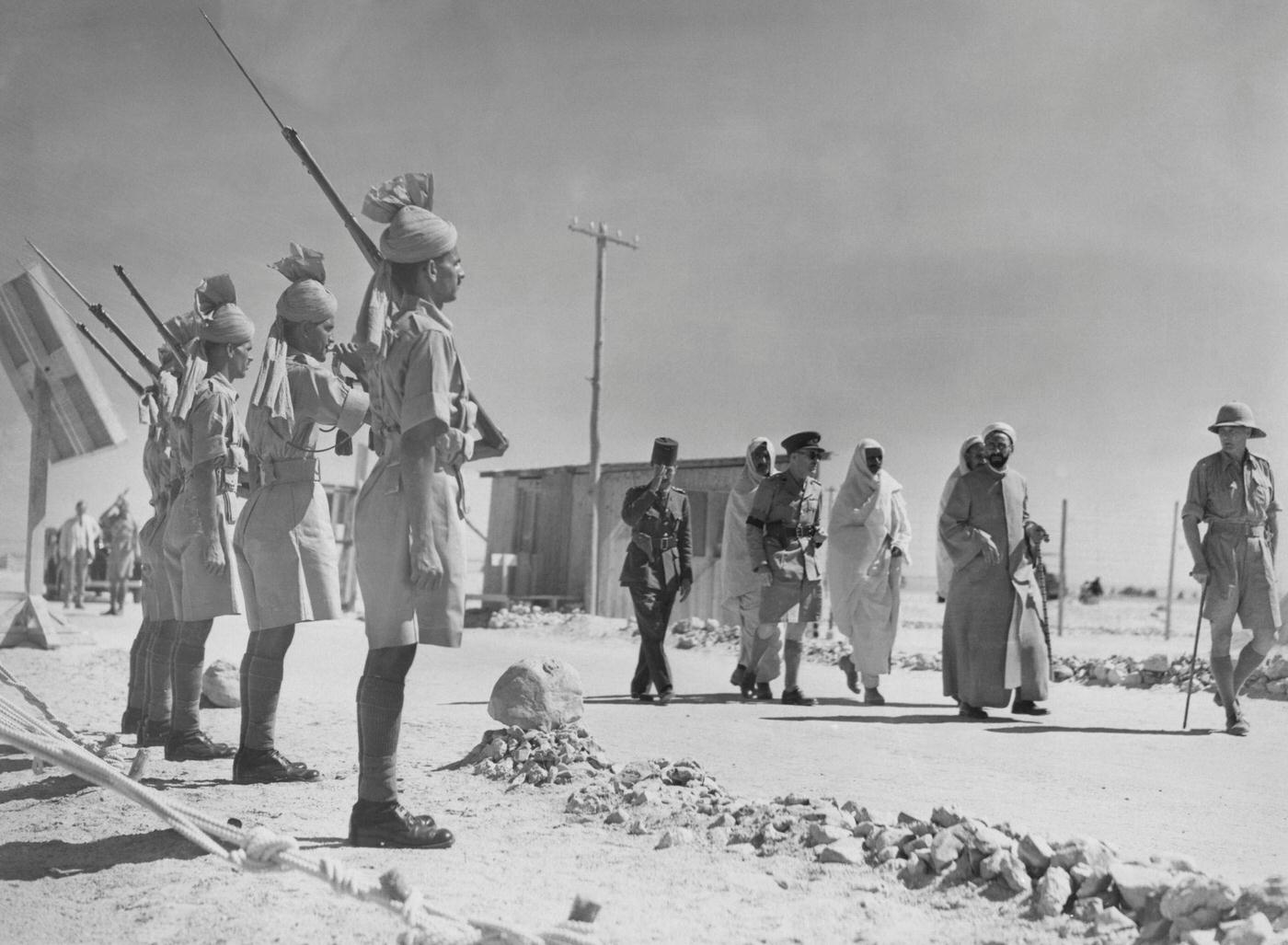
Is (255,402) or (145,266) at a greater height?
(145,266)

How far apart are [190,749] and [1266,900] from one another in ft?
14.4

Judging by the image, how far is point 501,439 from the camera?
371 centimetres

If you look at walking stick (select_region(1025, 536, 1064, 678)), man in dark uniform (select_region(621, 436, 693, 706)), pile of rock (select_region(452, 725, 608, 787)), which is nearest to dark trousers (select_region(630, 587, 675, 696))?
man in dark uniform (select_region(621, 436, 693, 706))

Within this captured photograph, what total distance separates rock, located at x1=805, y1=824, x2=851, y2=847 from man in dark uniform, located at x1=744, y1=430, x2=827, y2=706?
4.57 meters

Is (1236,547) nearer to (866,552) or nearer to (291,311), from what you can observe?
(866,552)

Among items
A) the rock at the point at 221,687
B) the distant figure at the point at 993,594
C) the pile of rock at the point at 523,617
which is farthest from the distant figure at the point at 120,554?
the distant figure at the point at 993,594

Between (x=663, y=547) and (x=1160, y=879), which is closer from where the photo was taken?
(x=1160, y=879)

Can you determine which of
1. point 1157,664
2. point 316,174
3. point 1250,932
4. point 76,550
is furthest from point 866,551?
point 76,550

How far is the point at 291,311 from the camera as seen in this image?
4730mm

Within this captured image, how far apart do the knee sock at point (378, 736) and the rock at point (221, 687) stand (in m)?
4.19

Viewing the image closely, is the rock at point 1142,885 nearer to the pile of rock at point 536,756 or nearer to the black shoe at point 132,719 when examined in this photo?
the pile of rock at point 536,756

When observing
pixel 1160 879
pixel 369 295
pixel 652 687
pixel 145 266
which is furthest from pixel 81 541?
pixel 1160 879

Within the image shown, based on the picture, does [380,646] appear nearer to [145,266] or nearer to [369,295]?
[369,295]

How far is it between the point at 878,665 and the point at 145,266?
5.63 meters
